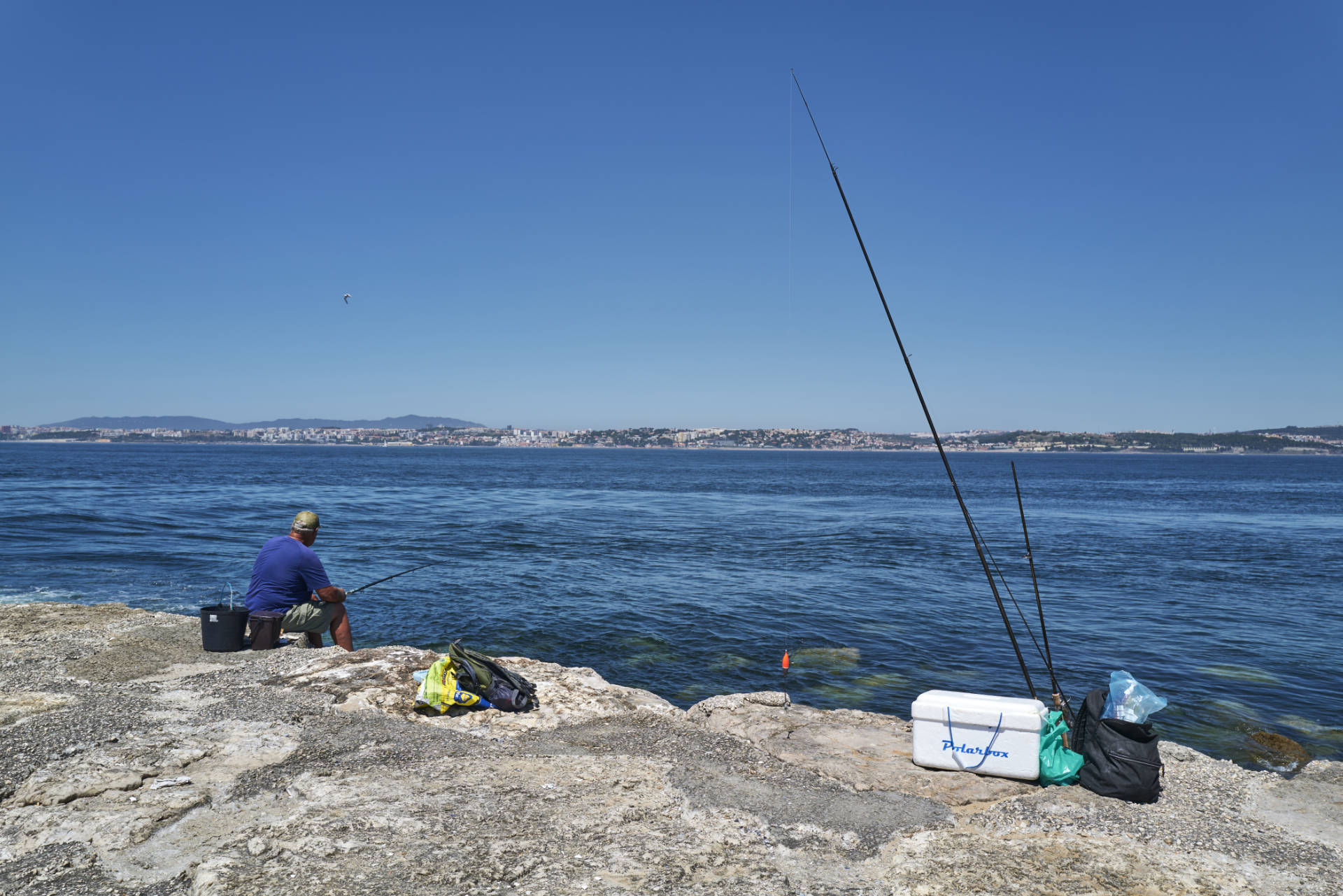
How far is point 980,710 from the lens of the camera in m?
6.30

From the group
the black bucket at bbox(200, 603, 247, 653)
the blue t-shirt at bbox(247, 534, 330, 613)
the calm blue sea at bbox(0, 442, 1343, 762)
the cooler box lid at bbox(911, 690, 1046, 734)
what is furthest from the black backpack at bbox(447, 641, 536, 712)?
the calm blue sea at bbox(0, 442, 1343, 762)

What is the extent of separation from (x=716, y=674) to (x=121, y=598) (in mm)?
12879

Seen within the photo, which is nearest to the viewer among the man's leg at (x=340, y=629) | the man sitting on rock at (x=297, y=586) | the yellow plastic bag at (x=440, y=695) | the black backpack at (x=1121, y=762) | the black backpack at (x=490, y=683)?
the black backpack at (x=1121, y=762)

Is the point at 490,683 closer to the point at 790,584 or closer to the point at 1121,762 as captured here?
the point at 1121,762

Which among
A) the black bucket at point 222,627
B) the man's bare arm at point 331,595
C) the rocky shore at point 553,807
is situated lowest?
the rocky shore at point 553,807

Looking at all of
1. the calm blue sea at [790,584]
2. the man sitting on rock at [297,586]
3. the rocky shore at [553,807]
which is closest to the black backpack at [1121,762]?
the rocky shore at [553,807]

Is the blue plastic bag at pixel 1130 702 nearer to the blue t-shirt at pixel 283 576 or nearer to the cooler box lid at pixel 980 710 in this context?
the cooler box lid at pixel 980 710

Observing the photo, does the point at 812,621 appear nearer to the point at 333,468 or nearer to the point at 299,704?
the point at 299,704

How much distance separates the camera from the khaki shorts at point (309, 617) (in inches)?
364

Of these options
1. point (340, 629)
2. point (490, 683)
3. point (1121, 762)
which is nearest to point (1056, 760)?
point (1121, 762)

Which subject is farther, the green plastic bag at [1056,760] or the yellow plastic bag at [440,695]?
the yellow plastic bag at [440,695]

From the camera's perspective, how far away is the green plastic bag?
20.0 ft

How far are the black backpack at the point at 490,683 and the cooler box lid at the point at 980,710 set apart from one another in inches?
145

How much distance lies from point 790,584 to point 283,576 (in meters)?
14.1
